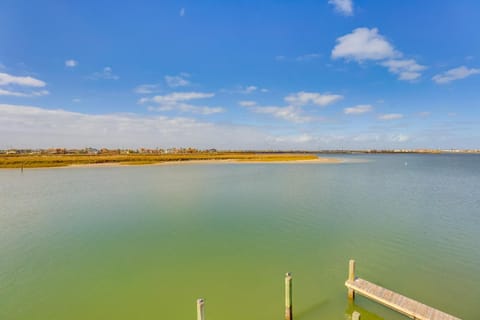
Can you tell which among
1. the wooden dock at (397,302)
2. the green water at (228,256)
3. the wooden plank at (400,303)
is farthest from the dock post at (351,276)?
the green water at (228,256)

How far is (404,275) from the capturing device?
944 cm

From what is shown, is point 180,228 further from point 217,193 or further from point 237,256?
point 217,193

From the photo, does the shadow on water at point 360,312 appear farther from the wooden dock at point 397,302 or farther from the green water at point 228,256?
the wooden dock at point 397,302

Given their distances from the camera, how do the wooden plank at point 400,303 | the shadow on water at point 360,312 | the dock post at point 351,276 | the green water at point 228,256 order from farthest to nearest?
the green water at point 228,256 < the dock post at point 351,276 < the shadow on water at point 360,312 < the wooden plank at point 400,303

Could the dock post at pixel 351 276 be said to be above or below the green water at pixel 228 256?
above

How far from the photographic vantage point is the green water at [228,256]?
783 centimetres

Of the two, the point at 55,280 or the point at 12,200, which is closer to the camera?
the point at 55,280

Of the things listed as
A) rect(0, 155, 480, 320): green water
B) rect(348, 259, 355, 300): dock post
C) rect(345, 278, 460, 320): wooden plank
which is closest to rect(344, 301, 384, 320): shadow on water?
rect(0, 155, 480, 320): green water

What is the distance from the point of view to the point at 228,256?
436 inches

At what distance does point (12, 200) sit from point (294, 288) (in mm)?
26258

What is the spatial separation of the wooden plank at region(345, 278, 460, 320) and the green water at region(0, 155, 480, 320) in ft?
2.29

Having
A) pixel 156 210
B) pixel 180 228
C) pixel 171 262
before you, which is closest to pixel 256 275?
pixel 171 262

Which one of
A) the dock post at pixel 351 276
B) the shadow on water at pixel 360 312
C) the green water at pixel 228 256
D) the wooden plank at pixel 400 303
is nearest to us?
the wooden plank at pixel 400 303

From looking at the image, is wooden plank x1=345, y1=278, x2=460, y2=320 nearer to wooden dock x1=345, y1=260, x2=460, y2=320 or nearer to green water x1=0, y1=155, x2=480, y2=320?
wooden dock x1=345, y1=260, x2=460, y2=320
